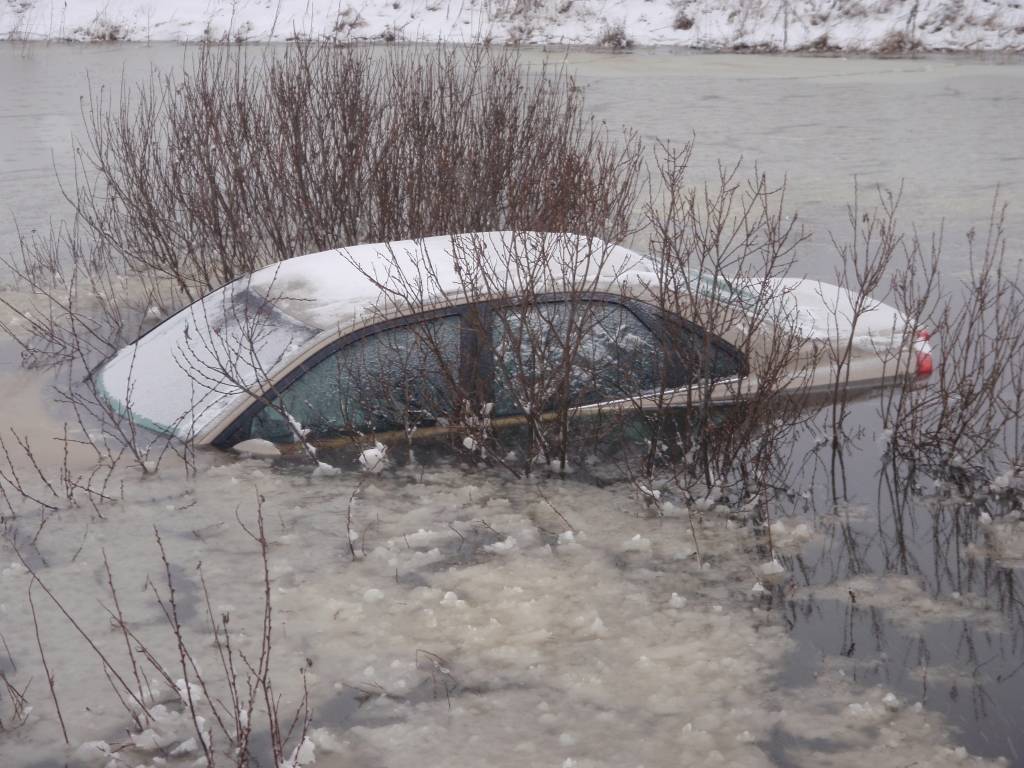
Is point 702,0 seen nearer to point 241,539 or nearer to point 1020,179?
point 1020,179

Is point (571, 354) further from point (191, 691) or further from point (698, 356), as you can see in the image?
point (191, 691)

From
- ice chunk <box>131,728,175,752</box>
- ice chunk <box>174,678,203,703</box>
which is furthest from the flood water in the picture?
ice chunk <box>174,678,203,703</box>

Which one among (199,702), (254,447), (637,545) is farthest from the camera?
(254,447)

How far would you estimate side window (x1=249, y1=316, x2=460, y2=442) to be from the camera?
250 inches

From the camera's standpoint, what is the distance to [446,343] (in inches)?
263

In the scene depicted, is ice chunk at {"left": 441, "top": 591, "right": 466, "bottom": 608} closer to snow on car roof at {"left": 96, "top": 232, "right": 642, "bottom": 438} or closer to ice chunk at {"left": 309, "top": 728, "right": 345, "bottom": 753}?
ice chunk at {"left": 309, "top": 728, "right": 345, "bottom": 753}

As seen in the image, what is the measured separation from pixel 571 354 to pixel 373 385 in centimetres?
106

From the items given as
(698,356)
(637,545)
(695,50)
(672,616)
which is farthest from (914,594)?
(695,50)

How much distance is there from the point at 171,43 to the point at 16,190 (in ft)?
65.0

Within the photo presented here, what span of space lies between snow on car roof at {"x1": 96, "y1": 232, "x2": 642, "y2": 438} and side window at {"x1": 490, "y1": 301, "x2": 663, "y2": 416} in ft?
0.59

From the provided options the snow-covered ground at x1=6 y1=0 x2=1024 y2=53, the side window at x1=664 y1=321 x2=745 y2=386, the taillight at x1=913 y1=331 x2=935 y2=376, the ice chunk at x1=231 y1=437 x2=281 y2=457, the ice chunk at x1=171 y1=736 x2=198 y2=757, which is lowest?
the ice chunk at x1=171 y1=736 x2=198 y2=757

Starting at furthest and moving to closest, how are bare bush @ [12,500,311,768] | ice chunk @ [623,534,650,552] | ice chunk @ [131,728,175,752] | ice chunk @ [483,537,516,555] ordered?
ice chunk @ [623,534,650,552] < ice chunk @ [483,537,516,555] < ice chunk @ [131,728,175,752] < bare bush @ [12,500,311,768]

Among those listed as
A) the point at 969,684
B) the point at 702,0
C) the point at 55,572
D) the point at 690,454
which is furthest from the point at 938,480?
the point at 702,0

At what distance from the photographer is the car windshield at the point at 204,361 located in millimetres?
6355
